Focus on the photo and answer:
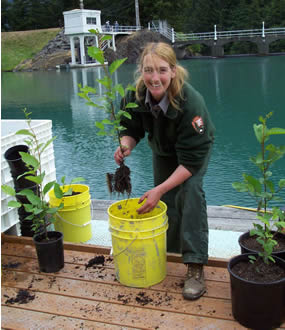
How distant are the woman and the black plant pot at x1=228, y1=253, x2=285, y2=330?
0.27m

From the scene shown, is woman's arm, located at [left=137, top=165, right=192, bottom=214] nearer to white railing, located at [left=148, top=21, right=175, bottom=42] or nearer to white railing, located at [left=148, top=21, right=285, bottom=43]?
white railing, located at [left=148, top=21, right=285, bottom=43]

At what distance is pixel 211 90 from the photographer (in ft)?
48.8

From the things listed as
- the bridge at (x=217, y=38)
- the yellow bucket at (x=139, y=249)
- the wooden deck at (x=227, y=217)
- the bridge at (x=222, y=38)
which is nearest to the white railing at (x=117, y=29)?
the bridge at (x=217, y=38)

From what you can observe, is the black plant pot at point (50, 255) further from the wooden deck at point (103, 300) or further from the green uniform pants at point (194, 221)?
the green uniform pants at point (194, 221)

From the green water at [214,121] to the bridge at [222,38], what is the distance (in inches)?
495

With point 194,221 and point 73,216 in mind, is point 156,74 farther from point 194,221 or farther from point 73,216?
point 73,216

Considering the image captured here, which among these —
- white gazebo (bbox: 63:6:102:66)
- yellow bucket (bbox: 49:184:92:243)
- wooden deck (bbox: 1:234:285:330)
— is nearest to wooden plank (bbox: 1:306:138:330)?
wooden deck (bbox: 1:234:285:330)

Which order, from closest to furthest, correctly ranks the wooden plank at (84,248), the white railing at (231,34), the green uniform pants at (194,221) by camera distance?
1. the green uniform pants at (194,221)
2. the wooden plank at (84,248)
3. the white railing at (231,34)

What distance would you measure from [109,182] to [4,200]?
0.93 meters

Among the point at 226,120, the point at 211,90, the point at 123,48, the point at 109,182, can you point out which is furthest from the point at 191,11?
the point at 109,182

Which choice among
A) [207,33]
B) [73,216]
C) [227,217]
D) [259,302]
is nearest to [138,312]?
[259,302]

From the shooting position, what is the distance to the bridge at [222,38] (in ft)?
102

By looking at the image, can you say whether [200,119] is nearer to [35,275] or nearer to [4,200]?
[35,275]

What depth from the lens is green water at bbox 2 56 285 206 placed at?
6074 mm
